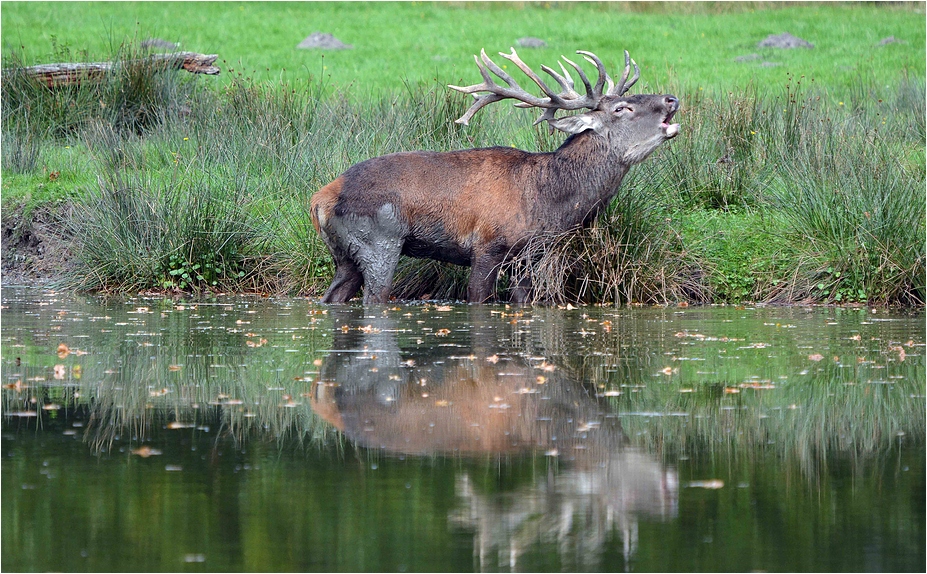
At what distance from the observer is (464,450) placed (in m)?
4.99

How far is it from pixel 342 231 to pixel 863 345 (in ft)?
14.1

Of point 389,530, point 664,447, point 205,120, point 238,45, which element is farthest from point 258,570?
point 238,45

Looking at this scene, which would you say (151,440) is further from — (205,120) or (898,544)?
(205,120)

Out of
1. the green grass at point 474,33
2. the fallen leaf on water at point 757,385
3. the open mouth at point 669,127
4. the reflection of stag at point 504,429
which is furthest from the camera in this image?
the green grass at point 474,33

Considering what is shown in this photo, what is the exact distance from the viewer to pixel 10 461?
4863 mm

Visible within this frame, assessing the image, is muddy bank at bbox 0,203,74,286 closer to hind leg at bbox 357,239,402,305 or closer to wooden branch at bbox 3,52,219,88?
wooden branch at bbox 3,52,219,88

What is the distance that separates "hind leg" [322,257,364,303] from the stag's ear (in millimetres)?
2105

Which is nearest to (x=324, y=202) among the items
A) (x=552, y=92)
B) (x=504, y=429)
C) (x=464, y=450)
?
(x=552, y=92)

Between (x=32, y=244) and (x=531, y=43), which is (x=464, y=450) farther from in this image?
(x=531, y=43)

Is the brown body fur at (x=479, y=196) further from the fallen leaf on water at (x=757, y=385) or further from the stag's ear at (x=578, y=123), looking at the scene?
the fallen leaf on water at (x=757, y=385)

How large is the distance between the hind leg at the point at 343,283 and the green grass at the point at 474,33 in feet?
33.8

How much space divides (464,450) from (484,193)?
17.5 ft

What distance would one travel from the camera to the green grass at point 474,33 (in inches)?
931

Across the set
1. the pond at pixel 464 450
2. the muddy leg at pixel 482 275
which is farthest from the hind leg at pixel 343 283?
the pond at pixel 464 450
